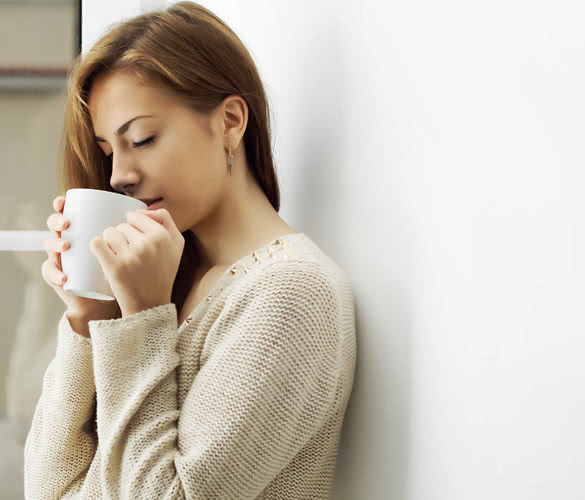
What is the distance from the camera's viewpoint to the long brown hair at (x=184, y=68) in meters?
0.82

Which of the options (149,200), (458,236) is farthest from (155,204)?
A: (458,236)

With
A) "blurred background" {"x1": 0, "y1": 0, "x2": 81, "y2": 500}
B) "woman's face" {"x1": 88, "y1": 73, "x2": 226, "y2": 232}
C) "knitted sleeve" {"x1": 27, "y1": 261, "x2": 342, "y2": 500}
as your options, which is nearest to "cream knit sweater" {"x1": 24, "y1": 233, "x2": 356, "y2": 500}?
"knitted sleeve" {"x1": 27, "y1": 261, "x2": 342, "y2": 500}

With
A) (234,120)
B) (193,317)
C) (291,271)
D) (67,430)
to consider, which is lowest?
(67,430)

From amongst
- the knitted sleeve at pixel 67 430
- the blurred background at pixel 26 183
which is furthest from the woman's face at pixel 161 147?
the blurred background at pixel 26 183

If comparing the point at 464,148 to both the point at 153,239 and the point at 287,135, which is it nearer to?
the point at 153,239

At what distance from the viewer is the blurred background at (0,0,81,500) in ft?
4.61

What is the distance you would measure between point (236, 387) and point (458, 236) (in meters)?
0.27

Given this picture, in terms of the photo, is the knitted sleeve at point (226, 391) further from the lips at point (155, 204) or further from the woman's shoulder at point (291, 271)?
the lips at point (155, 204)

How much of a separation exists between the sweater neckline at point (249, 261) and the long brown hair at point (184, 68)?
0.50ft

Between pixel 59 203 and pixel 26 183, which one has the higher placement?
pixel 59 203

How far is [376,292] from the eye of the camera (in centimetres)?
76

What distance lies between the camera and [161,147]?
80 centimetres

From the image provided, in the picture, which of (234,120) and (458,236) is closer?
(458,236)

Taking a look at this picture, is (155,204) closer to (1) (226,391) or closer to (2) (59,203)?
(2) (59,203)
